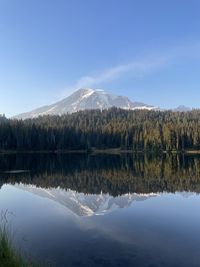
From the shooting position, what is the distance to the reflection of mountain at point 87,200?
35688 mm

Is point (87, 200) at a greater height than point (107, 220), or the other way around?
point (107, 220)

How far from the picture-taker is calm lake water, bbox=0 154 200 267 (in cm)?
1998

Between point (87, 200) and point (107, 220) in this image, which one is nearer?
point (107, 220)

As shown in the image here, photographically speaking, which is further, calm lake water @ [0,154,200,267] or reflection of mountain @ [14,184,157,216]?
reflection of mountain @ [14,184,157,216]

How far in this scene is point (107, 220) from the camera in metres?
30.3

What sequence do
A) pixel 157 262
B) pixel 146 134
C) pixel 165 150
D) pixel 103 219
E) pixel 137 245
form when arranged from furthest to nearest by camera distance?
pixel 146 134 < pixel 165 150 < pixel 103 219 < pixel 137 245 < pixel 157 262

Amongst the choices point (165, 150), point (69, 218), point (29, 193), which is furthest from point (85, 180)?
point (165, 150)

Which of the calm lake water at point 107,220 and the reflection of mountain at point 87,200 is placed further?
the reflection of mountain at point 87,200

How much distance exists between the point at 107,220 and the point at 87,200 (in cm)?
1094

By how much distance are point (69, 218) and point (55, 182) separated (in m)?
26.2

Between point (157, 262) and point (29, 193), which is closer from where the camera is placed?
point (157, 262)

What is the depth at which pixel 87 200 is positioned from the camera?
4106cm

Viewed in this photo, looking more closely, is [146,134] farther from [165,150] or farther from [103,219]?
[103,219]

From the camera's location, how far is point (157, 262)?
61.5 ft
